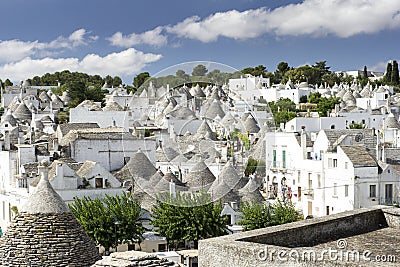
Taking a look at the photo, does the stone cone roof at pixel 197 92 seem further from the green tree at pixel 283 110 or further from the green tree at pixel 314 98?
the green tree at pixel 314 98

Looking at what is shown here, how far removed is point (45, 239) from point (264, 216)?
14127mm

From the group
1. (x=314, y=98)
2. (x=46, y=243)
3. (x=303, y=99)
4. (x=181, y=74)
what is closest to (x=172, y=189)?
(x=181, y=74)

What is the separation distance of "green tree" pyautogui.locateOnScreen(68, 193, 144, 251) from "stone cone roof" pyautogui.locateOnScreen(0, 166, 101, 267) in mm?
9489

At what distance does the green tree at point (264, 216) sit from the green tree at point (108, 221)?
455cm

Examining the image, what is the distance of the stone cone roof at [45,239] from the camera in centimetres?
1425

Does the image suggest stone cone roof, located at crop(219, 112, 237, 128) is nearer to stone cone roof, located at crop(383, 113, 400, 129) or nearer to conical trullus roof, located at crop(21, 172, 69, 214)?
conical trullus roof, located at crop(21, 172, 69, 214)

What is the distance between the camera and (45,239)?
1442cm

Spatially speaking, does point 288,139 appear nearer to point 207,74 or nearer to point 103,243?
point 103,243

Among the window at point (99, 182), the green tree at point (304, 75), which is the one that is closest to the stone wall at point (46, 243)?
the window at point (99, 182)

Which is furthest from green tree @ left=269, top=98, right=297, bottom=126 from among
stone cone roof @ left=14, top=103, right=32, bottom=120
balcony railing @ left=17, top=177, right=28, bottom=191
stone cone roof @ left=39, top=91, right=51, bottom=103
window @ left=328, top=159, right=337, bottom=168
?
stone cone roof @ left=39, top=91, right=51, bottom=103

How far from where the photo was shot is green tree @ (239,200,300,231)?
26594 mm

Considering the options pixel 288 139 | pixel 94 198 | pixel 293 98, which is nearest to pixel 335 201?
pixel 288 139

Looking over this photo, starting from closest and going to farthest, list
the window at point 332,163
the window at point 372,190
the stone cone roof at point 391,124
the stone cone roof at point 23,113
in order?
the window at point 372,190
the window at point 332,163
the stone cone roof at point 391,124
the stone cone roof at point 23,113

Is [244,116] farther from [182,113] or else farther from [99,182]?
[99,182]
